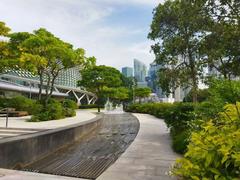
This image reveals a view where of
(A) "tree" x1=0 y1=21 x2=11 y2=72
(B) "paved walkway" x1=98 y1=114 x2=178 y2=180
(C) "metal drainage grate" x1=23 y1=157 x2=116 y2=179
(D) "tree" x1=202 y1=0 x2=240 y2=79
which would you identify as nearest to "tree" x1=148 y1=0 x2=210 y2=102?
(D) "tree" x1=202 y1=0 x2=240 y2=79

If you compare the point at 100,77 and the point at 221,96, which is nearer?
the point at 221,96

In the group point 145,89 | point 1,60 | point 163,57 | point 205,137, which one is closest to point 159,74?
point 163,57

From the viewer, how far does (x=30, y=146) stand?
8.66m

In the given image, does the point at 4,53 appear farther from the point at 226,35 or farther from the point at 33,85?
the point at 33,85

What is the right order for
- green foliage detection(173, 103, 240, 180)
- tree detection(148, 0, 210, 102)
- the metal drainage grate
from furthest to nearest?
tree detection(148, 0, 210, 102) < the metal drainage grate < green foliage detection(173, 103, 240, 180)

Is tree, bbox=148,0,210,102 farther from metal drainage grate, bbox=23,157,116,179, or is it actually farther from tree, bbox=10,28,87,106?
metal drainage grate, bbox=23,157,116,179

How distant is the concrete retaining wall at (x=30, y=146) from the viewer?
24.8 feet

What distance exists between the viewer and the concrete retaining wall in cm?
755

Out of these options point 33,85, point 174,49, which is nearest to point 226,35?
point 174,49

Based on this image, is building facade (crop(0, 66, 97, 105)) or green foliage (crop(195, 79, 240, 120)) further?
building facade (crop(0, 66, 97, 105))

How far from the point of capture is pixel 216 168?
3.11 metres

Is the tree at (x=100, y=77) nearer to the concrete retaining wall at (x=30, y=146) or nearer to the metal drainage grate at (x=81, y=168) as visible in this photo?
the concrete retaining wall at (x=30, y=146)

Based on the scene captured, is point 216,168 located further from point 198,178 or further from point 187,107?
point 187,107

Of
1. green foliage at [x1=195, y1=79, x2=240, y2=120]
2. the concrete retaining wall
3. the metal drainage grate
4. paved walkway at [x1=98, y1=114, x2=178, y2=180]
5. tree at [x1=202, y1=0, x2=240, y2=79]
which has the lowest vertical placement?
the metal drainage grate
